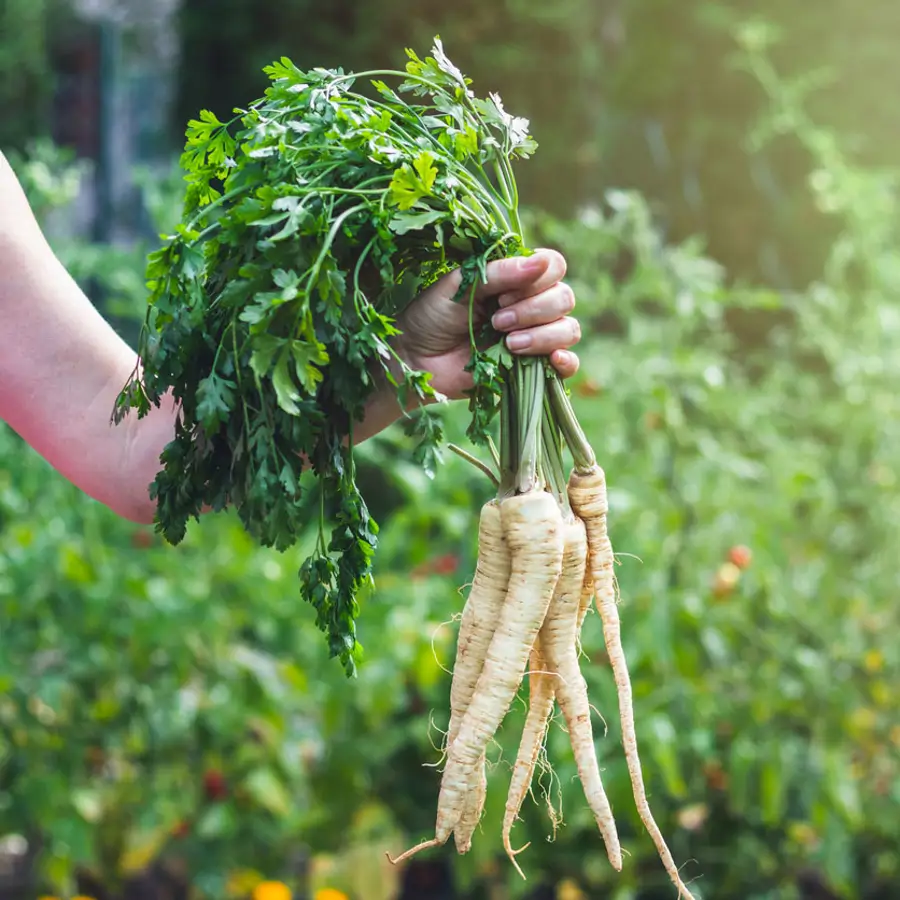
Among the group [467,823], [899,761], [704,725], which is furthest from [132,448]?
[899,761]

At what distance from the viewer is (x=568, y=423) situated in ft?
4.29

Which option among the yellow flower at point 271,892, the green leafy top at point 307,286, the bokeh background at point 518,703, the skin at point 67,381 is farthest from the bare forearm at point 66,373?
the yellow flower at point 271,892

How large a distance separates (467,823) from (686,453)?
4.30 ft

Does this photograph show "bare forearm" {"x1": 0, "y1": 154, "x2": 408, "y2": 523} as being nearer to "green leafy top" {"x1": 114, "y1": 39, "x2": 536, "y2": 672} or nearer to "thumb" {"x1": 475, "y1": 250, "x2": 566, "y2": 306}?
"green leafy top" {"x1": 114, "y1": 39, "x2": 536, "y2": 672}

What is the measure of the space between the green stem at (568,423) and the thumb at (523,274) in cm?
11

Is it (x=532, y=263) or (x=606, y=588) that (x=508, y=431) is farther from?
(x=606, y=588)

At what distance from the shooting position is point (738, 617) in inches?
97.1

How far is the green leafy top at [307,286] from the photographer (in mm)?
1103

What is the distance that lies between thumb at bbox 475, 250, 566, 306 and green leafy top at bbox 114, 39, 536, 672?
2cm

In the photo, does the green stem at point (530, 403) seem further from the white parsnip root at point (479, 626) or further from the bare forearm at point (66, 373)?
the bare forearm at point (66, 373)

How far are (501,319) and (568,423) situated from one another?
0.16m

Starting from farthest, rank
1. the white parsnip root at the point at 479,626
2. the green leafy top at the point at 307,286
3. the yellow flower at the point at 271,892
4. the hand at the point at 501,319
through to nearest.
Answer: the yellow flower at the point at 271,892
the white parsnip root at the point at 479,626
the hand at the point at 501,319
the green leafy top at the point at 307,286

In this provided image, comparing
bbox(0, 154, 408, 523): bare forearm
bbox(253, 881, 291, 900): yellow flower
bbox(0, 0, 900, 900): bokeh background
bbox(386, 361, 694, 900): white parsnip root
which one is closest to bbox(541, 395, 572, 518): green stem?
bbox(386, 361, 694, 900): white parsnip root

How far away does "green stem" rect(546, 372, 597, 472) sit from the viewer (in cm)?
129
